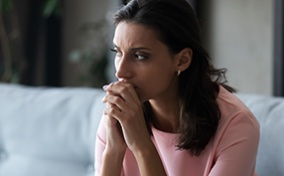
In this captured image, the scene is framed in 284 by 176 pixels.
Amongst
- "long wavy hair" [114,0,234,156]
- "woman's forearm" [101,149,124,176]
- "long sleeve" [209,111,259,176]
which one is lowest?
"woman's forearm" [101,149,124,176]

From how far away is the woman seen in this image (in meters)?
1.18

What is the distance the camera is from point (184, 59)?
4.03 ft

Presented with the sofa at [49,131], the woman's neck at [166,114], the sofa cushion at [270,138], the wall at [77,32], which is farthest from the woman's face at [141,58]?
the wall at [77,32]

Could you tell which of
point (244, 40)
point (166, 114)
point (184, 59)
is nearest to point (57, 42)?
point (244, 40)

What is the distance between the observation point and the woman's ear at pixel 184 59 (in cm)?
121

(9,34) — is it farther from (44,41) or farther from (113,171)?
(113,171)

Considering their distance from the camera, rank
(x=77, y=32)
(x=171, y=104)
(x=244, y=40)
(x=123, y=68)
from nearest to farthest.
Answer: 1. (x=123, y=68)
2. (x=171, y=104)
3. (x=244, y=40)
4. (x=77, y=32)

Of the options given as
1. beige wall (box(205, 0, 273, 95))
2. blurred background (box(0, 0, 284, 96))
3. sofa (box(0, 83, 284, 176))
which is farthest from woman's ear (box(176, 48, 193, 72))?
blurred background (box(0, 0, 284, 96))

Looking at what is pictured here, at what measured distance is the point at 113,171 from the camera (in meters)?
1.33

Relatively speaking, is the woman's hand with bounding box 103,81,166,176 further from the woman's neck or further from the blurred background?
the blurred background

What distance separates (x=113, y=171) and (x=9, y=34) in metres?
2.23

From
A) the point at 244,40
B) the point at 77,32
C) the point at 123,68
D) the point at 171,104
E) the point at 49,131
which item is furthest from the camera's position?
the point at 77,32

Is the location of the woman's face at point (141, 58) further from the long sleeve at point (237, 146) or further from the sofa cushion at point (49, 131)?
the sofa cushion at point (49, 131)

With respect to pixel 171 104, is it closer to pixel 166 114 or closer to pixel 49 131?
pixel 166 114
